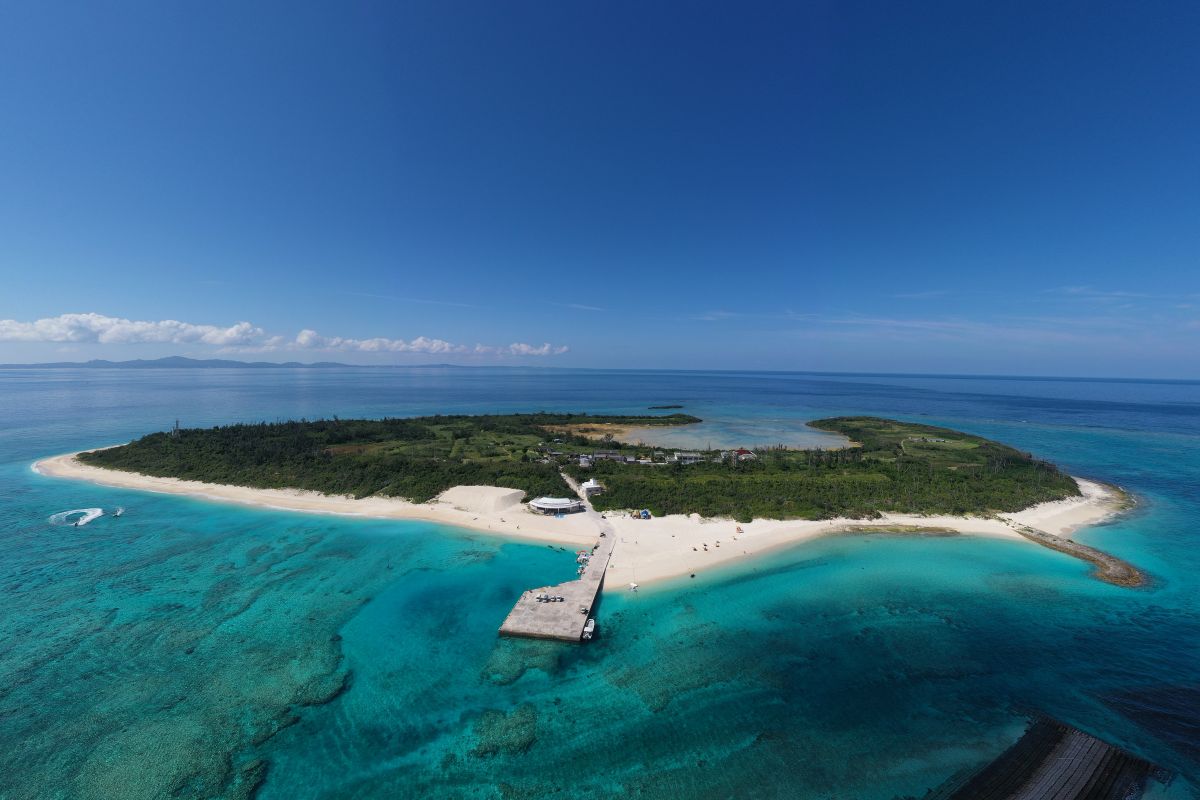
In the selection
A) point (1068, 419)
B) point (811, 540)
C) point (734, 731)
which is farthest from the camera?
point (1068, 419)

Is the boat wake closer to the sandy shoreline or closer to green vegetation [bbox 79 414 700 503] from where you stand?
the sandy shoreline

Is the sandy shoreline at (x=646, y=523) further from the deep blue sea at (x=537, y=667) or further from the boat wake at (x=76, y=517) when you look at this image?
the boat wake at (x=76, y=517)

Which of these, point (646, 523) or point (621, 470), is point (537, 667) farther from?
point (621, 470)

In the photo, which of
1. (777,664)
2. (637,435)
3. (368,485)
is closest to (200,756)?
(777,664)

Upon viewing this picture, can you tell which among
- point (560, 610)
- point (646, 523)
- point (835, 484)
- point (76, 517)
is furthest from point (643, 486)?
point (76, 517)

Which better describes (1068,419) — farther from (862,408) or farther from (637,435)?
(637,435)

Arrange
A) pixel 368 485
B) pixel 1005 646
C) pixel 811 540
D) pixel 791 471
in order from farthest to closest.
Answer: pixel 791 471, pixel 368 485, pixel 811 540, pixel 1005 646

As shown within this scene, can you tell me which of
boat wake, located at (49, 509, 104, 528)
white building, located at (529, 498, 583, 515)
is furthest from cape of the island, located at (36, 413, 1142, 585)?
boat wake, located at (49, 509, 104, 528)
